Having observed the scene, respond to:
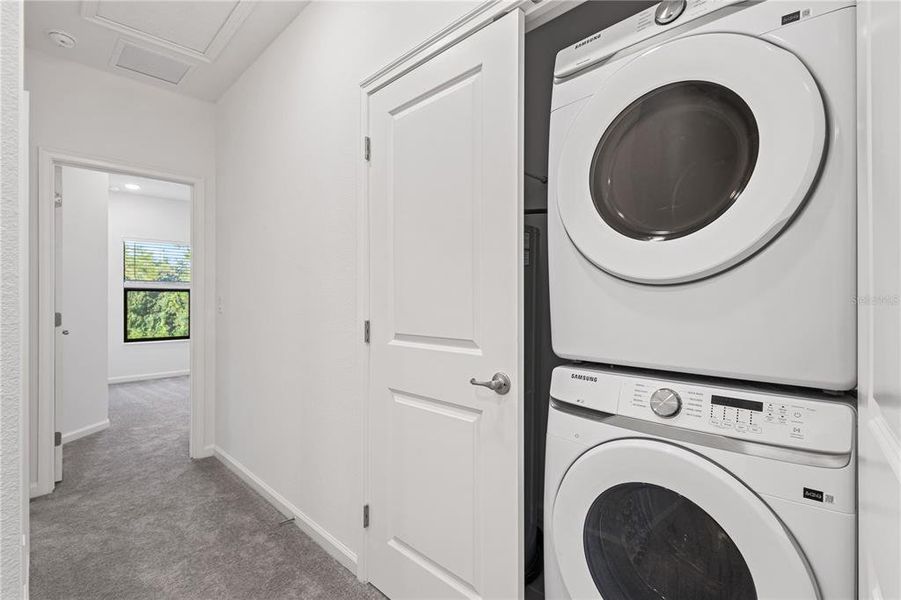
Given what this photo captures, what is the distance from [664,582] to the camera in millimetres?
981

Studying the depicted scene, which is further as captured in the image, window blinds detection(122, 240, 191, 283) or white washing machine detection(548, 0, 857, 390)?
window blinds detection(122, 240, 191, 283)

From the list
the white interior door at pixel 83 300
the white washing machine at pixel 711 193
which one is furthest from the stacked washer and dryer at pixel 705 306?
the white interior door at pixel 83 300

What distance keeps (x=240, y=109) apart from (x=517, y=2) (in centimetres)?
245

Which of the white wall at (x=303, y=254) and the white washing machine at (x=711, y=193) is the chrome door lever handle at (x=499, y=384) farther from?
the white wall at (x=303, y=254)

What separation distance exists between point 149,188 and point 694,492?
23.4 ft

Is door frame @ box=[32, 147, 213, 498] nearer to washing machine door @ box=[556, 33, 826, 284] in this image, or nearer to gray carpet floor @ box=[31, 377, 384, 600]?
gray carpet floor @ box=[31, 377, 384, 600]

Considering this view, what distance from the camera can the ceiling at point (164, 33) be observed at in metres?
2.31

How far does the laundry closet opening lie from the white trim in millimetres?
3917

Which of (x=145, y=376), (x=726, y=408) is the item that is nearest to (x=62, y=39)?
(x=726, y=408)

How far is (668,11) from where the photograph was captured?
1.00 meters

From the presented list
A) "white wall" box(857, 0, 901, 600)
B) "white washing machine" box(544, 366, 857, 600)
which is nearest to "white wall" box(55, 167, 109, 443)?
"white washing machine" box(544, 366, 857, 600)

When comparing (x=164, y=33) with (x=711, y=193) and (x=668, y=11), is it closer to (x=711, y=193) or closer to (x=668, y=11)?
(x=668, y=11)

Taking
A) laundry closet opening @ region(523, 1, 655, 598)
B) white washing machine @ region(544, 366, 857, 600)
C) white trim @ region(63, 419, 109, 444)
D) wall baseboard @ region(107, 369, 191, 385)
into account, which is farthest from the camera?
wall baseboard @ region(107, 369, 191, 385)

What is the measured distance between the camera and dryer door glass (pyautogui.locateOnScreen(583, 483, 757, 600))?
2.91 ft
